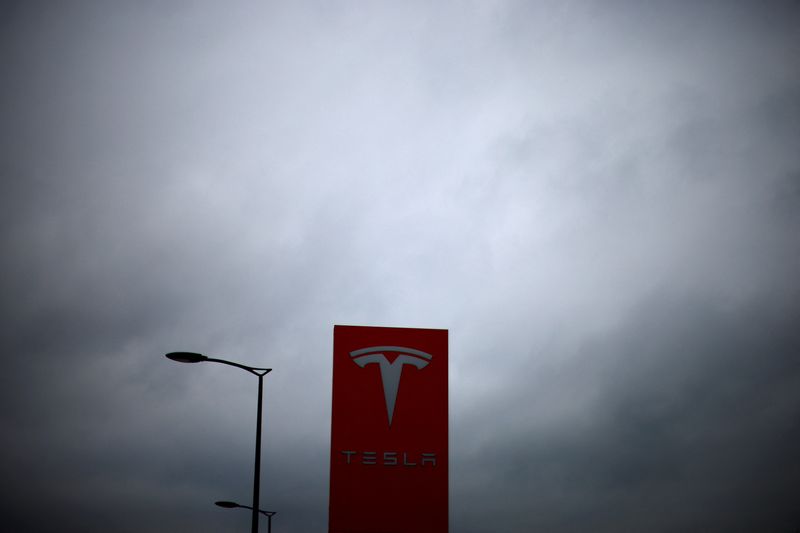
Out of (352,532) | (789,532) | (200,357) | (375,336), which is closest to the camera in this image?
(352,532)

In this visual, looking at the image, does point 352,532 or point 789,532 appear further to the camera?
point 789,532

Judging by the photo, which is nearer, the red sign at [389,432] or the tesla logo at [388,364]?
the red sign at [389,432]

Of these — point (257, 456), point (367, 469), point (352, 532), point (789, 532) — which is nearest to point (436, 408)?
point (367, 469)

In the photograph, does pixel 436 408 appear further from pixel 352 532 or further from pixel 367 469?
pixel 352 532

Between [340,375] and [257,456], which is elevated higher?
[340,375]

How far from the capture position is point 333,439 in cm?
1738

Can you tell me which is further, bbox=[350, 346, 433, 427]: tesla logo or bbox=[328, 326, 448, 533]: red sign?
bbox=[350, 346, 433, 427]: tesla logo

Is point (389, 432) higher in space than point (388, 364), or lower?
lower

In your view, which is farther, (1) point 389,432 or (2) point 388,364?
(2) point 388,364

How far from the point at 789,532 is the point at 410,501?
7988 cm

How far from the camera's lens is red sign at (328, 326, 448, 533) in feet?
56.2

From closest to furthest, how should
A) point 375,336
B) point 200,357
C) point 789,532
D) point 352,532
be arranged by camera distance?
point 352,532 → point 375,336 → point 200,357 → point 789,532

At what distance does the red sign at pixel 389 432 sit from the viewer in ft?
56.2

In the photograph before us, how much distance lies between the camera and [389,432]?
17.7 meters
